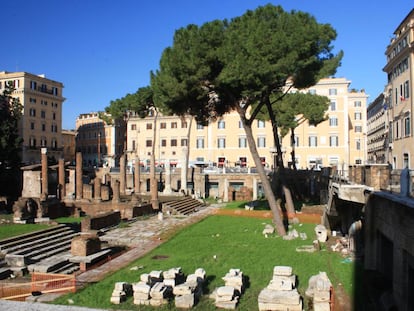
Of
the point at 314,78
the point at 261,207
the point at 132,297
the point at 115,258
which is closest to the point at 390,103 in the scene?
the point at 261,207

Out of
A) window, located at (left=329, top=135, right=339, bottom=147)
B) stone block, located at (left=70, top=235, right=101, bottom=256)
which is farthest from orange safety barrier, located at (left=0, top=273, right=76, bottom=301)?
window, located at (left=329, top=135, right=339, bottom=147)

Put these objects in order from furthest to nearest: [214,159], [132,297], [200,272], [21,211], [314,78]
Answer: [214,159] < [21,211] < [314,78] < [200,272] < [132,297]

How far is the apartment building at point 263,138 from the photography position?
177 ft

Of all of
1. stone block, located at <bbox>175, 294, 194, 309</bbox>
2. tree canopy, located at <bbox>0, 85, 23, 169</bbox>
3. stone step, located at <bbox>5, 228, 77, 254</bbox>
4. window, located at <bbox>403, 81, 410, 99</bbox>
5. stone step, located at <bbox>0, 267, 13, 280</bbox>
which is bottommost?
stone step, located at <bbox>0, 267, 13, 280</bbox>

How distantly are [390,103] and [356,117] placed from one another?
26497 mm

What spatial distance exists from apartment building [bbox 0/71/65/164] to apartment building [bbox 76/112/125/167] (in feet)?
28.3

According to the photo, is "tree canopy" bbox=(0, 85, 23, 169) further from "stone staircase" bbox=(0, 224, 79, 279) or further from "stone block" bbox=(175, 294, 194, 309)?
"stone block" bbox=(175, 294, 194, 309)

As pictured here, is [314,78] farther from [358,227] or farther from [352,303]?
[352,303]

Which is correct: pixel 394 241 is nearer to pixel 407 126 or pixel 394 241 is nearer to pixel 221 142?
pixel 407 126

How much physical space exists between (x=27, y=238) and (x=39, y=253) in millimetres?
1719

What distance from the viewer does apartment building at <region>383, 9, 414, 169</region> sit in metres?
33.6

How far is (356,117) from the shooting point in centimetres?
6594

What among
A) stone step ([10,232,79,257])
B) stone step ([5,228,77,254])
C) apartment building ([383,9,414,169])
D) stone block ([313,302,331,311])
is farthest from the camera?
apartment building ([383,9,414,169])

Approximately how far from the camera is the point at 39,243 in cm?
1958
